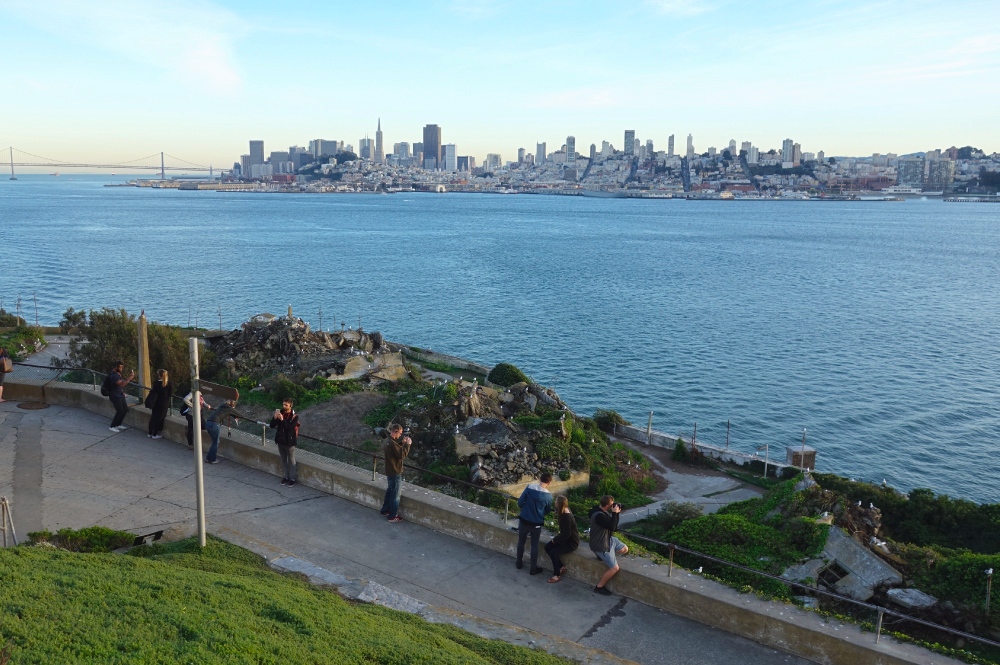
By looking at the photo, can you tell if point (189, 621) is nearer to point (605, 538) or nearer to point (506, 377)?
point (605, 538)

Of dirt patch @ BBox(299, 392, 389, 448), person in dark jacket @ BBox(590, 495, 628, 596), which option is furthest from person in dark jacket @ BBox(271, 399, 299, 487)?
dirt patch @ BBox(299, 392, 389, 448)

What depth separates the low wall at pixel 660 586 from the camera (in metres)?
6.28

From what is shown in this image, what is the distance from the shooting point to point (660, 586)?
7223 mm

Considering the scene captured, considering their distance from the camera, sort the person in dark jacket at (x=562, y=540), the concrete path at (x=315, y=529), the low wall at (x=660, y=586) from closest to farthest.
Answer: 1. the low wall at (x=660, y=586)
2. the concrete path at (x=315, y=529)
3. the person in dark jacket at (x=562, y=540)

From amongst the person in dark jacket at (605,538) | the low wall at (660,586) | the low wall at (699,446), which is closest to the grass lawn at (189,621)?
the person in dark jacket at (605,538)

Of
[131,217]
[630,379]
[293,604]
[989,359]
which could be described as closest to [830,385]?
[630,379]

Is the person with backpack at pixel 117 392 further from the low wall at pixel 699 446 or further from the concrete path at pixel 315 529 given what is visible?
the low wall at pixel 699 446

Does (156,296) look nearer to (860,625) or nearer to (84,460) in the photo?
(84,460)

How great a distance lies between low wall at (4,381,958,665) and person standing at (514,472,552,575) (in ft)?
1.22

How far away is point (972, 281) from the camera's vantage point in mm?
68938

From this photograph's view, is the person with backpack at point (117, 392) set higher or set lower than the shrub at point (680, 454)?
higher

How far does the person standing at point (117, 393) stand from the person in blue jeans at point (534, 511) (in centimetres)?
735

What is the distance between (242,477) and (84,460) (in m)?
2.43

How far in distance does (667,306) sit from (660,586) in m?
48.4
